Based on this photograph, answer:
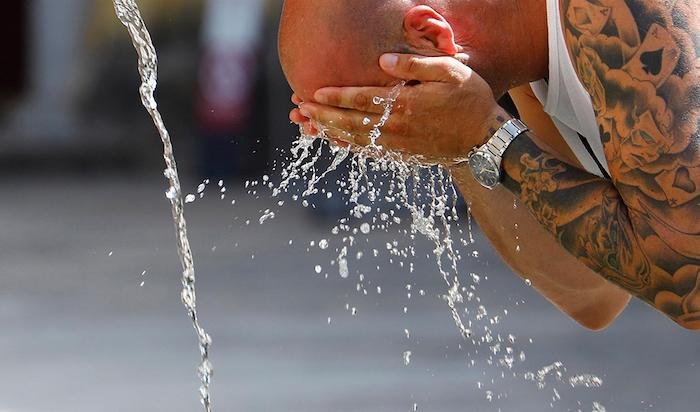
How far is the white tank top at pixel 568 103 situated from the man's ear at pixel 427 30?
0.63ft

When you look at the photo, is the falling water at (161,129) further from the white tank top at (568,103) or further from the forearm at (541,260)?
the white tank top at (568,103)

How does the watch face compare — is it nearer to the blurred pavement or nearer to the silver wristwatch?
the silver wristwatch

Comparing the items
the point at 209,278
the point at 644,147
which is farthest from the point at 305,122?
the point at 209,278

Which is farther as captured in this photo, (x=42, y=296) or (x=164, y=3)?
(x=164, y=3)

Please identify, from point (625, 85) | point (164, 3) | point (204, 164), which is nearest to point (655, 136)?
point (625, 85)

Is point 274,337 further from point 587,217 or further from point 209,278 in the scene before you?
point 587,217

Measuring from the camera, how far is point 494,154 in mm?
2461

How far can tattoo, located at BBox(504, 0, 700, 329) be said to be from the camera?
220 cm

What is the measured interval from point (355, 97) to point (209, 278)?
6.12 meters

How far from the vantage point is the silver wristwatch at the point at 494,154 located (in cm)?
245

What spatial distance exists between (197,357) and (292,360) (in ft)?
1.52

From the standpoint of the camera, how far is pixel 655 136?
2.22m

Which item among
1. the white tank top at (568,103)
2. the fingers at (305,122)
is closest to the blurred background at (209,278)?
the white tank top at (568,103)

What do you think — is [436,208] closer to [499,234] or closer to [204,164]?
[499,234]
